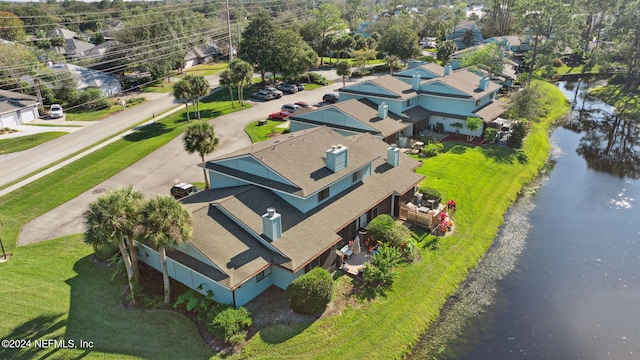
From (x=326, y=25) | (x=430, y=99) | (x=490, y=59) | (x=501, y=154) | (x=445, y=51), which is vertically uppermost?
(x=326, y=25)

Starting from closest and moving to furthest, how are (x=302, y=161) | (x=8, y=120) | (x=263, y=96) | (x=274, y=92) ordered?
(x=302, y=161) < (x=8, y=120) < (x=263, y=96) < (x=274, y=92)

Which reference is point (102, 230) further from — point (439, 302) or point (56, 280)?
point (439, 302)

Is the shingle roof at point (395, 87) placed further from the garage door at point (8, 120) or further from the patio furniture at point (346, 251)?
the garage door at point (8, 120)

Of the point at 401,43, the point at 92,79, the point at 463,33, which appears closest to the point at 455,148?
the point at 401,43

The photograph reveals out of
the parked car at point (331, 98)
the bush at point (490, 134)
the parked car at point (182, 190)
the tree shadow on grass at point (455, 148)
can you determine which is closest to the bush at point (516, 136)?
the bush at point (490, 134)

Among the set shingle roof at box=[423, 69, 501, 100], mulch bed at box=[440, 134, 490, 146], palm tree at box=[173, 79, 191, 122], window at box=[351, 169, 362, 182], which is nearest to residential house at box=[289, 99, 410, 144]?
mulch bed at box=[440, 134, 490, 146]

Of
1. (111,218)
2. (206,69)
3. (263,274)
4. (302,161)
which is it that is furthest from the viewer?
(206,69)

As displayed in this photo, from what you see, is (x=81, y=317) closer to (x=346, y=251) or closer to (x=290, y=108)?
(x=346, y=251)

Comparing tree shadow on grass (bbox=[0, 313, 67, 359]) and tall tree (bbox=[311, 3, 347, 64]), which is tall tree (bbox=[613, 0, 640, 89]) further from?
tree shadow on grass (bbox=[0, 313, 67, 359])
